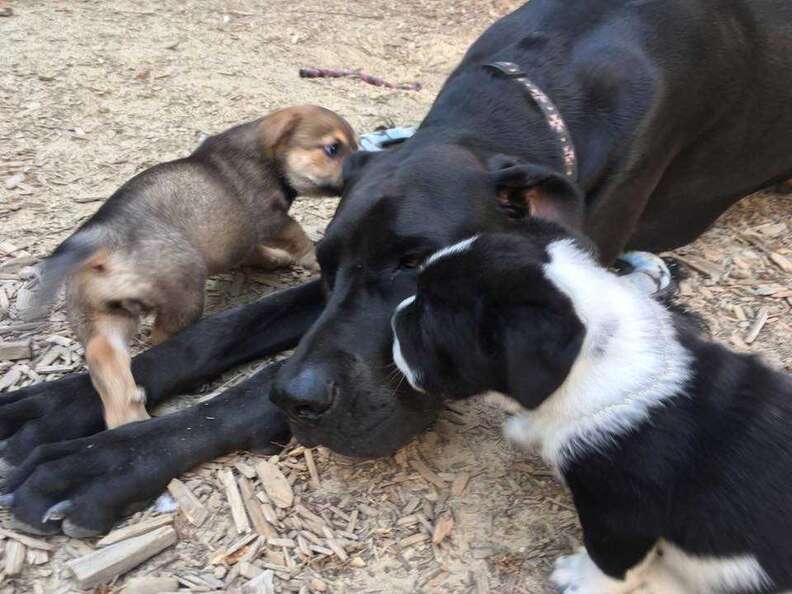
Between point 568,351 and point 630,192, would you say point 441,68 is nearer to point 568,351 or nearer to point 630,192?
point 630,192

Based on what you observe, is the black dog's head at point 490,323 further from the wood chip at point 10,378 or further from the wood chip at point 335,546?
the wood chip at point 10,378

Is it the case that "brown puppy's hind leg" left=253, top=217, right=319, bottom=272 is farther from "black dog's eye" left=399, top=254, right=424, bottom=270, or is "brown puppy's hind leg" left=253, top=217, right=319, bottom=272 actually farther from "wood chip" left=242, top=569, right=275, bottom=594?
"wood chip" left=242, top=569, right=275, bottom=594

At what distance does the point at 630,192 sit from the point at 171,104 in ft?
10.6

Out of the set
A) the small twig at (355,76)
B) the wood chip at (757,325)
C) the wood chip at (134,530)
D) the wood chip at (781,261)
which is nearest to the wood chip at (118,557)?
the wood chip at (134,530)

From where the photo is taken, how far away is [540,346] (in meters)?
2.00

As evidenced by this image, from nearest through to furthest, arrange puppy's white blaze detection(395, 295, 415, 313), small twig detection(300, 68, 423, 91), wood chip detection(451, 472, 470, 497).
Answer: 1. puppy's white blaze detection(395, 295, 415, 313)
2. wood chip detection(451, 472, 470, 497)
3. small twig detection(300, 68, 423, 91)

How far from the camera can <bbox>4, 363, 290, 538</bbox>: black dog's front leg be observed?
2545 mm

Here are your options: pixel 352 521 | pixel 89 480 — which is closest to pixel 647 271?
pixel 352 521

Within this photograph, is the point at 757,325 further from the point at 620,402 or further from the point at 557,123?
the point at 620,402

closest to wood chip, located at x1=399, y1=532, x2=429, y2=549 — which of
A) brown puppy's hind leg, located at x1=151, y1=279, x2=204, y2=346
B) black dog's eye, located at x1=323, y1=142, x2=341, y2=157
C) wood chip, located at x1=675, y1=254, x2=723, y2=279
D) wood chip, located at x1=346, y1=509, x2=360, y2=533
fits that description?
wood chip, located at x1=346, y1=509, x2=360, y2=533

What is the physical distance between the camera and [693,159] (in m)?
3.75

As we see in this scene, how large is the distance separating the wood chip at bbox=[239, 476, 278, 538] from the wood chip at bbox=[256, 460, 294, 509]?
5cm

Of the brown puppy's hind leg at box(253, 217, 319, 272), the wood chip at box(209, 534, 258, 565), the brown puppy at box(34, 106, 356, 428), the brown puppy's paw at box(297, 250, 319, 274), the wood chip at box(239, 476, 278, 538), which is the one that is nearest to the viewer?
the wood chip at box(209, 534, 258, 565)

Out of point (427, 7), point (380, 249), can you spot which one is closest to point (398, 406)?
point (380, 249)
